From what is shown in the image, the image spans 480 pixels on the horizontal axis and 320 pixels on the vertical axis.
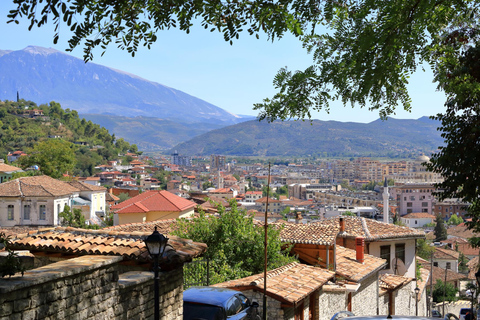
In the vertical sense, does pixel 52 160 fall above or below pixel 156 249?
above

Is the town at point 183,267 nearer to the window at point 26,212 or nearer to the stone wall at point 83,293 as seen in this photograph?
the stone wall at point 83,293

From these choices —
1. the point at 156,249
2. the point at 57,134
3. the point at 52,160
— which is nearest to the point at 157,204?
the point at 156,249

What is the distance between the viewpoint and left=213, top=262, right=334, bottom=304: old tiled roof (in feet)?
31.5

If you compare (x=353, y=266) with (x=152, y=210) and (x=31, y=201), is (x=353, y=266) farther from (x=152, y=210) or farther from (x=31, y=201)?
(x=31, y=201)

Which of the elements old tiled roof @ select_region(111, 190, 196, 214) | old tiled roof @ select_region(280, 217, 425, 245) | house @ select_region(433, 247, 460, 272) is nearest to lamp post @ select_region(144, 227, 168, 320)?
old tiled roof @ select_region(280, 217, 425, 245)

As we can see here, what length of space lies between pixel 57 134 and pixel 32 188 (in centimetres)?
9587

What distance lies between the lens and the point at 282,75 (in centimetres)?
677

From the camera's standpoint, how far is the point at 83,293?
473cm

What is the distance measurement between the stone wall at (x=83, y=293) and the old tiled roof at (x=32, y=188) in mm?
40421

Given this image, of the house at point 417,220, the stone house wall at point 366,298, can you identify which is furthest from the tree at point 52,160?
the house at point 417,220

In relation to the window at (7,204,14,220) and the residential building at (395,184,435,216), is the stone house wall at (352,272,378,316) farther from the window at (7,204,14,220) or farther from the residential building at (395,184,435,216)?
the residential building at (395,184,435,216)

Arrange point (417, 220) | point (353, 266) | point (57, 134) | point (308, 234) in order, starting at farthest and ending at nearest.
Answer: point (57, 134), point (417, 220), point (308, 234), point (353, 266)

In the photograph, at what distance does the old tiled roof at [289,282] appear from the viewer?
9604mm

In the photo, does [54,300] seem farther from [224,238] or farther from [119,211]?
[119,211]
